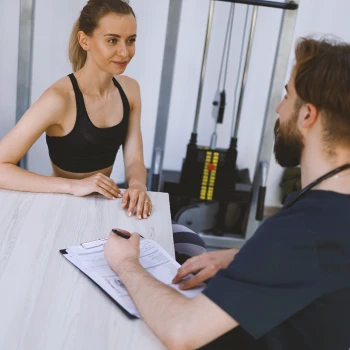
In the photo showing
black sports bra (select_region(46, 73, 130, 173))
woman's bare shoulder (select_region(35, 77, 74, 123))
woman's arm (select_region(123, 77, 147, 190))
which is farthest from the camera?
woman's arm (select_region(123, 77, 147, 190))

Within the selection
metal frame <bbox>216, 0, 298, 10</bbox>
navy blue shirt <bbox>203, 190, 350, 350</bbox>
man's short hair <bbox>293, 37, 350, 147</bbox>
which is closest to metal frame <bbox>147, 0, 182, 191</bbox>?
metal frame <bbox>216, 0, 298, 10</bbox>

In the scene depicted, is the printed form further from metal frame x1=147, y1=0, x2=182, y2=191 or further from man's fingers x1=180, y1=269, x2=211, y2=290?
metal frame x1=147, y1=0, x2=182, y2=191

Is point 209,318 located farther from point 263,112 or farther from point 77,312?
point 263,112

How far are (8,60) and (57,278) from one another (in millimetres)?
1777

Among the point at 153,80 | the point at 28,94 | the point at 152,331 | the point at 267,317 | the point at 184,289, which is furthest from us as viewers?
the point at 153,80

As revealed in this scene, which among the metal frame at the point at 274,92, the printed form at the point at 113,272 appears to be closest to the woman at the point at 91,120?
the printed form at the point at 113,272

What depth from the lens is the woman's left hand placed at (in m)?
1.36

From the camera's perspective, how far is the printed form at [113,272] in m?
0.97

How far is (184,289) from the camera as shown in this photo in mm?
1002

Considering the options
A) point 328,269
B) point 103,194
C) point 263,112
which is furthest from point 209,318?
point 263,112

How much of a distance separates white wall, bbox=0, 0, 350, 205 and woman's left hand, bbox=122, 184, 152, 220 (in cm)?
131

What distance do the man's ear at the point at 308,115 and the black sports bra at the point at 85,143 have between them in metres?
0.96

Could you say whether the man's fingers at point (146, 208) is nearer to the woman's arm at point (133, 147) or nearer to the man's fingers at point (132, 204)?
the man's fingers at point (132, 204)

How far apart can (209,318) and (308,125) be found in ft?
1.29
